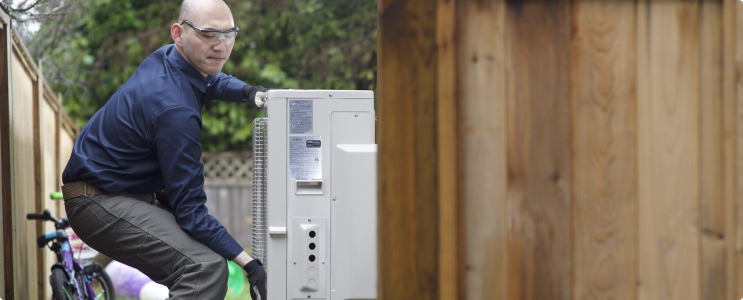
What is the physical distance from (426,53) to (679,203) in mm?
704

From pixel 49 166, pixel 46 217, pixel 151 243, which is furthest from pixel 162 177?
pixel 49 166

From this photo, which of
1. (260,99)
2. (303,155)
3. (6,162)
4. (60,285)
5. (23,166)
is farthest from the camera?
(60,285)

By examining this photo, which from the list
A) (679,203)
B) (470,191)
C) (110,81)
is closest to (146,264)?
(470,191)

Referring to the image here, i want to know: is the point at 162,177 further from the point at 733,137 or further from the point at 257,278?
the point at 733,137

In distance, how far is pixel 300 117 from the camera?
7.84ft

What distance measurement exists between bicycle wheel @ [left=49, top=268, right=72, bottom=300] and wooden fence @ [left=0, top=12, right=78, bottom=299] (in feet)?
0.35

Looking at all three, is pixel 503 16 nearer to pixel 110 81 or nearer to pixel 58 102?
pixel 58 102

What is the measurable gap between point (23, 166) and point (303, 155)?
72.6 inches

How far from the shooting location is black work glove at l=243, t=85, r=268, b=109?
8.59 feet

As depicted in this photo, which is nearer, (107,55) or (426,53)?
(426,53)

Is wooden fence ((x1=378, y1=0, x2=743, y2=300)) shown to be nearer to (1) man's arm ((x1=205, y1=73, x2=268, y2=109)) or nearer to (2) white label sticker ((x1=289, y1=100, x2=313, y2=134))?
(2) white label sticker ((x1=289, y1=100, x2=313, y2=134))

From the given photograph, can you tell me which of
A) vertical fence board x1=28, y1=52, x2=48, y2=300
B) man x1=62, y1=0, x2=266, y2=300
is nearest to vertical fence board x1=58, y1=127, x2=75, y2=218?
vertical fence board x1=28, y1=52, x2=48, y2=300

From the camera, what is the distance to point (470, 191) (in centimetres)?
143

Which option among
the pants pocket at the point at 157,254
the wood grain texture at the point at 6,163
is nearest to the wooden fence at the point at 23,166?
the wood grain texture at the point at 6,163
